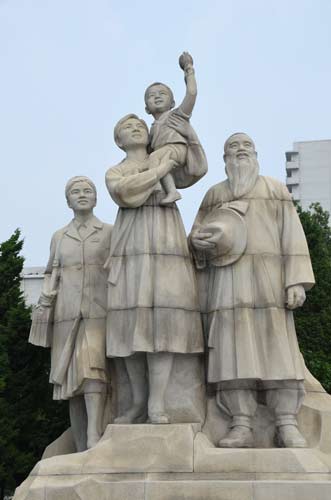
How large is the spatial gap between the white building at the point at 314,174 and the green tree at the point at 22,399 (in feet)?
120

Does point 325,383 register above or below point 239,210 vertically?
below

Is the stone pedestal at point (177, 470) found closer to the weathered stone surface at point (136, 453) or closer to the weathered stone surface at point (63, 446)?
the weathered stone surface at point (136, 453)

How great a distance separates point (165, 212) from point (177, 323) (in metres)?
1.24

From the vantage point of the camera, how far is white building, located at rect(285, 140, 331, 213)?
175 ft

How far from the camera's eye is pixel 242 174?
10.1 metres

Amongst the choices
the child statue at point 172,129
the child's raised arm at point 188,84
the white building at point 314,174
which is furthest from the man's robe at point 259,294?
the white building at point 314,174

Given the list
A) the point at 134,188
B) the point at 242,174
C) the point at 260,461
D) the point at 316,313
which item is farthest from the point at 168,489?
the point at 316,313

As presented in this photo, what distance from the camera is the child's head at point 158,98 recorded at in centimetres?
1041

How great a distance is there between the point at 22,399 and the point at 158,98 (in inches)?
338

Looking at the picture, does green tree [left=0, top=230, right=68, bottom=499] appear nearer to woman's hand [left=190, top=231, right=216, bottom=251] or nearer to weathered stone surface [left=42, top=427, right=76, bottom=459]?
weathered stone surface [left=42, top=427, right=76, bottom=459]

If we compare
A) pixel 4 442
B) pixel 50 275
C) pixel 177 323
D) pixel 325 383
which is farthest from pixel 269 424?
pixel 325 383

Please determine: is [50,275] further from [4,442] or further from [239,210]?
[4,442]

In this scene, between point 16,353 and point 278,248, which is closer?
point 278,248

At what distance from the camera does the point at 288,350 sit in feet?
30.9
